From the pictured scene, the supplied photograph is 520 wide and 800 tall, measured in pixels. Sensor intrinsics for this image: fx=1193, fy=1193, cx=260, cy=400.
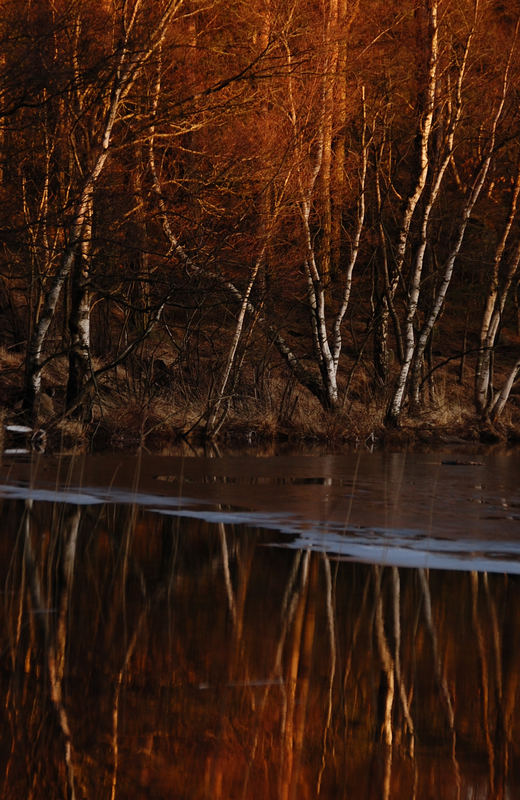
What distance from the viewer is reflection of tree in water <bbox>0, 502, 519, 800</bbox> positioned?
4.23 metres

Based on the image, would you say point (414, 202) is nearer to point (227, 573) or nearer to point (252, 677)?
point (227, 573)

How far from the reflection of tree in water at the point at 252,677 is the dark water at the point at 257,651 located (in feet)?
0.04

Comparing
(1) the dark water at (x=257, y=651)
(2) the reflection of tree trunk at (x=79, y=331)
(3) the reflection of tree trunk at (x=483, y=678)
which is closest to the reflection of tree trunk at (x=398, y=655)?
(1) the dark water at (x=257, y=651)

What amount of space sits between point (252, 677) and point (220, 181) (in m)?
15.6

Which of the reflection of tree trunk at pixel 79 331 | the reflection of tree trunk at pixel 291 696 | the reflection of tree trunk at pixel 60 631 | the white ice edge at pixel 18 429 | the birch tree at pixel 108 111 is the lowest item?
the reflection of tree trunk at pixel 60 631

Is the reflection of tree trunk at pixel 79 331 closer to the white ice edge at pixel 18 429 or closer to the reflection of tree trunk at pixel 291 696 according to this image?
the white ice edge at pixel 18 429

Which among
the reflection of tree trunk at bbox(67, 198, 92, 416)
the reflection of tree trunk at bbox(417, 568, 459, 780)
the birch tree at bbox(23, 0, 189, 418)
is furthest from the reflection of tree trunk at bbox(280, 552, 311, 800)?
the reflection of tree trunk at bbox(67, 198, 92, 416)

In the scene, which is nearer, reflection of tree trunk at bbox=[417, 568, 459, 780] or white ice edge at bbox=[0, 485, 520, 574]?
reflection of tree trunk at bbox=[417, 568, 459, 780]

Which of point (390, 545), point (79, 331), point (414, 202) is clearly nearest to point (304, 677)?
point (390, 545)

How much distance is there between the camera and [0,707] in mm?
4824

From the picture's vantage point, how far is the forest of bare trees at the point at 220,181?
1906 cm

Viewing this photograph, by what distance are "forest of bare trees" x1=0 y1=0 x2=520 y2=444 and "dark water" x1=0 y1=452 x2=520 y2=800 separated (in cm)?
771

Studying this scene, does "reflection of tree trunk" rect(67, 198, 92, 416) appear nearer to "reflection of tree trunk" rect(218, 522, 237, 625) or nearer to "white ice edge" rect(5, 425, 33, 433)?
"white ice edge" rect(5, 425, 33, 433)

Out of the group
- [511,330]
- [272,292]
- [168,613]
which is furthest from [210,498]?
[511,330]
